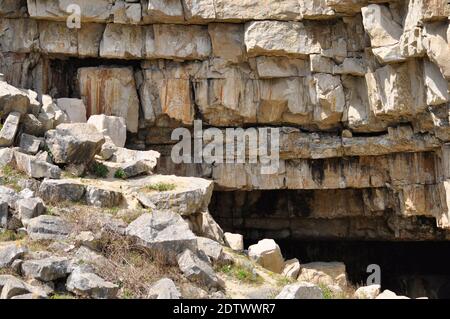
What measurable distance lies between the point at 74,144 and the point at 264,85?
21.8ft

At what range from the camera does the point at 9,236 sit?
1288 centimetres

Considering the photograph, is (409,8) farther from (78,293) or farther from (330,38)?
(78,293)

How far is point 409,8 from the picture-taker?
16.8 m

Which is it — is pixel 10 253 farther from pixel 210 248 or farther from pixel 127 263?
pixel 210 248

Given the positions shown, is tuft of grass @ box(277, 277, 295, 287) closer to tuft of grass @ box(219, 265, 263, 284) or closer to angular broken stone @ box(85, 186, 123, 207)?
tuft of grass @ box(219, 265, 263, 284)

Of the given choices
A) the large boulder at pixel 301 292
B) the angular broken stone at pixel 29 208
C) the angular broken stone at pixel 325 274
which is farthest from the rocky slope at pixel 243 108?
the large boulder at pixel 301 292

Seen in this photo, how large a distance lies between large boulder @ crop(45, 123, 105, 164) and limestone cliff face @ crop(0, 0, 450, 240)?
425cm

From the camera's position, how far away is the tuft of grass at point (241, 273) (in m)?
13.3

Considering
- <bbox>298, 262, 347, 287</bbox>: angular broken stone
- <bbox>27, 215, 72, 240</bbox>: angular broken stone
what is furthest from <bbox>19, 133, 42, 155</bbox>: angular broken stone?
<bbox>298, 262, 347, 287</bbox>: angular broken stone

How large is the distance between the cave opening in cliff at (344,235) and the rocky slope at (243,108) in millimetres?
72

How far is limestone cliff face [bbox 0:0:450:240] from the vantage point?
1939cm

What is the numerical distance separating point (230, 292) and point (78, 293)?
285cm

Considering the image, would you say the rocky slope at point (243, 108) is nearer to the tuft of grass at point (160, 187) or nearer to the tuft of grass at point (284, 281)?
the tuft of grass at point (160, 187)
